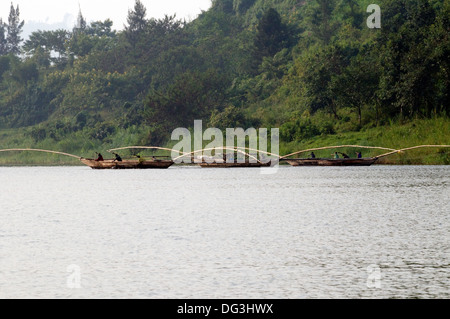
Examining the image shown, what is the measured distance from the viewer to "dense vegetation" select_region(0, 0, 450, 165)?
187 feet

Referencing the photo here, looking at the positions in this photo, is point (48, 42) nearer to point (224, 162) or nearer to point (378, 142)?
point (224, 162)

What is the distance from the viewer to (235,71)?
93562 millimetres

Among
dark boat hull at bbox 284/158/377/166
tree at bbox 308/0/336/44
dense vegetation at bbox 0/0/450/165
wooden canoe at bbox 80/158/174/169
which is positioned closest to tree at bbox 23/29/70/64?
dense vegetation at bbox 0/0/450/165

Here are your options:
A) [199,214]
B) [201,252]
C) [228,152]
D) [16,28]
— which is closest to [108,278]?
[201,252]

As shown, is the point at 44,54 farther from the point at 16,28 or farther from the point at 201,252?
the point at 201,252

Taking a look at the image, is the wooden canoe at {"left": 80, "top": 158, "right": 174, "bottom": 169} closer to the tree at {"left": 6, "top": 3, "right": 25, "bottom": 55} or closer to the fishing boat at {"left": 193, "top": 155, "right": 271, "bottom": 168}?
the fishing boat at {"left": 193, "top": 155, "right": 271, "bottom": 168}

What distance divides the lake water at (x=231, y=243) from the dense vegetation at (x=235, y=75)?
1765 centimetres

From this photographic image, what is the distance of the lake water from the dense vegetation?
17647 millimetres

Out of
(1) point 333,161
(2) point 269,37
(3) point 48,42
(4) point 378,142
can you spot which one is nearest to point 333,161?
(1) point 333,161

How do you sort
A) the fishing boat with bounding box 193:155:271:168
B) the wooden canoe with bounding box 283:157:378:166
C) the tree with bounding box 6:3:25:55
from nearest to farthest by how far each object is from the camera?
the wooden canoe with bounding box 283:157:378:166
the fishing boat with bounding box 193:155:271:168
the tree with bounding box 6:3:25:55

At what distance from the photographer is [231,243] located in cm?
2181

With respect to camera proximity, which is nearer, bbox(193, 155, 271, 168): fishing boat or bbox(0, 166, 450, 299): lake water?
bbox(0, 166, 450, 299): lake water

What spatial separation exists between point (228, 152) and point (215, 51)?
3375 cm

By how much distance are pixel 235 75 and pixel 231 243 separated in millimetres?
70344
